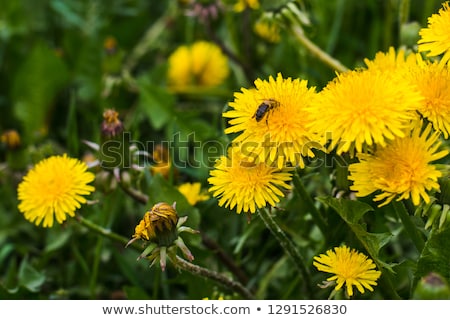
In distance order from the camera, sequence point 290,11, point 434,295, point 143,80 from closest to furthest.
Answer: point 434,295
point 290,11
point 143,80

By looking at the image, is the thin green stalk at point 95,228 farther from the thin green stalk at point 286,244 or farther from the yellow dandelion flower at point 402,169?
the yellow dandelion flower at point 402,169

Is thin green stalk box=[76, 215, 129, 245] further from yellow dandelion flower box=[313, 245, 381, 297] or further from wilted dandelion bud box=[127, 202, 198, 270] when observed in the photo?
yellow dandelion flower box=[313, 245, 381, 297]

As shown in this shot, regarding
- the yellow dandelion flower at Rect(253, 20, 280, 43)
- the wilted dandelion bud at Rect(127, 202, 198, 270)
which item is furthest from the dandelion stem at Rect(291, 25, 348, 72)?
the wilted dandelion bud at Rect(127, 202, 198, 270)

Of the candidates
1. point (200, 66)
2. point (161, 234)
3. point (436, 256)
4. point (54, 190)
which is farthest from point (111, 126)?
point (200, 66)

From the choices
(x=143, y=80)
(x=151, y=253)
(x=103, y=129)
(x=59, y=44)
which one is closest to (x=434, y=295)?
(x=151, y=253)

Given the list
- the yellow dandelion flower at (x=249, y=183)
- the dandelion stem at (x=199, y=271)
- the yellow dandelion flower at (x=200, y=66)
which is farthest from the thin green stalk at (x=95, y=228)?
the yellow dandelion flower at (x=200, y=66)
